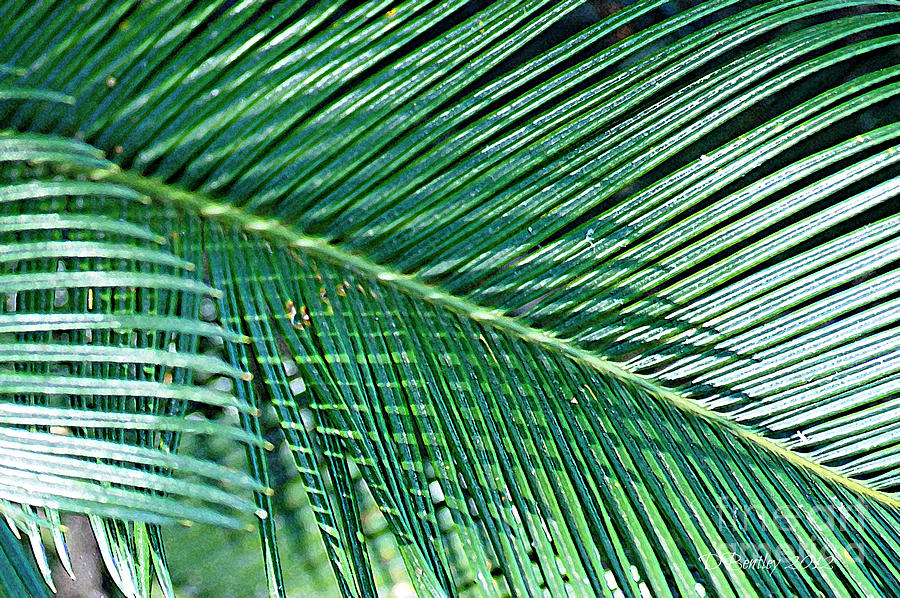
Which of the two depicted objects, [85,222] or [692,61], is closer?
[85,222]

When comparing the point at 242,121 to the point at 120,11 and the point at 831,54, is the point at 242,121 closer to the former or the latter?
the point at 120,11

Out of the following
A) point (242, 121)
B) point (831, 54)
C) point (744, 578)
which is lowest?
point (744, 578)

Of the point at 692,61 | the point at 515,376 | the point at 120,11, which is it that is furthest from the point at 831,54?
the point at 120,11

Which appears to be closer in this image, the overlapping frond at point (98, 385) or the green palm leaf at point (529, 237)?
the overlapping frond at point (98, 385)

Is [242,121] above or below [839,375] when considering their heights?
above

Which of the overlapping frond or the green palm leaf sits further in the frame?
the green palm leaf

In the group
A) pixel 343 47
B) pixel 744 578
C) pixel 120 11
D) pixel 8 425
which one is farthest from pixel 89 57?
pixel 744 578

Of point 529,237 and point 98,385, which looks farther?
point 529,237
